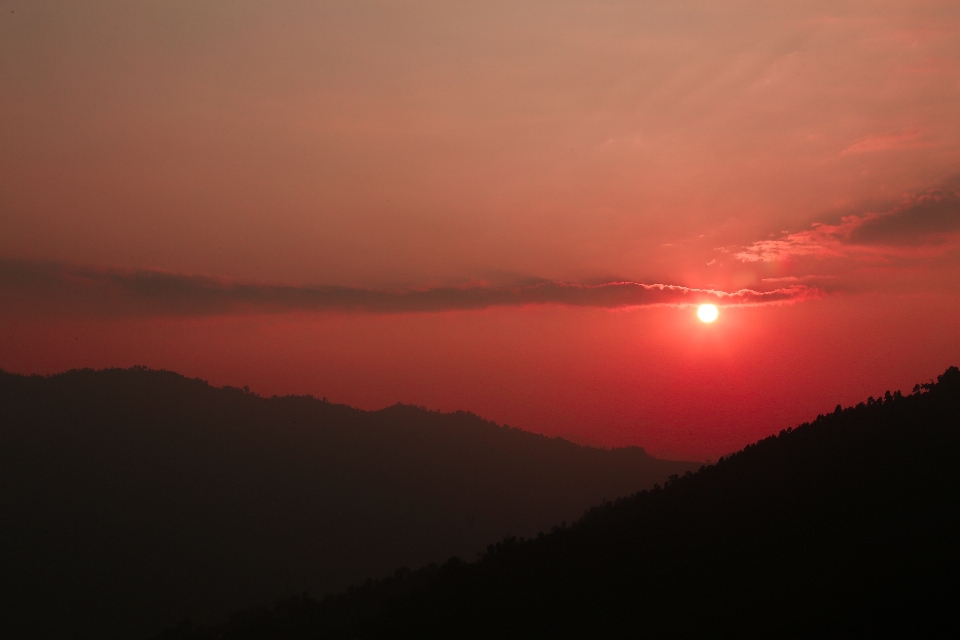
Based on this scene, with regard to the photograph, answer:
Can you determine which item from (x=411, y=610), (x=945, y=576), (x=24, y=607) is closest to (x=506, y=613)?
(x=411, y=610)

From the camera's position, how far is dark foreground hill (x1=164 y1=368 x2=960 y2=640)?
37.5m

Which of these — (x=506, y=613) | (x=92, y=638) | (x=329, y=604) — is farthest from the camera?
(x=92, y=638)

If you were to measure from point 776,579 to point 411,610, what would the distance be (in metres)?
34.0

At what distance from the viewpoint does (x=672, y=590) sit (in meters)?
45.4

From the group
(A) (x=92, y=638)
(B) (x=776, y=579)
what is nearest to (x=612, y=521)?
(B) (x=776, y=579)

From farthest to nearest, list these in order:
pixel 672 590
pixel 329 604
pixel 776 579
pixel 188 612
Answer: pixel 188 612
pixel 329 604
pixel 672 590
pixel 776 579

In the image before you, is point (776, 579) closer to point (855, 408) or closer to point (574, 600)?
point (574, 600)

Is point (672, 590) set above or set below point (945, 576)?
below

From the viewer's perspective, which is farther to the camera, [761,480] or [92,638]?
[92,638]

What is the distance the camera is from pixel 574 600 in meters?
50.2

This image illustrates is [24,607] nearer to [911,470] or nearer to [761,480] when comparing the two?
[761,480]

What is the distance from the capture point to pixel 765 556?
4503cm

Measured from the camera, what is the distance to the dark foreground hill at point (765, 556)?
3747 cm

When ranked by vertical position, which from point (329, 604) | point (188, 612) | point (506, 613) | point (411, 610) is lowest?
point (188, 612)
